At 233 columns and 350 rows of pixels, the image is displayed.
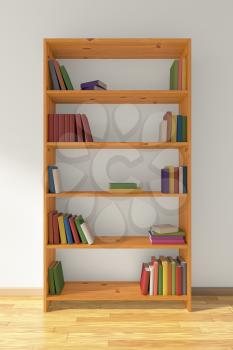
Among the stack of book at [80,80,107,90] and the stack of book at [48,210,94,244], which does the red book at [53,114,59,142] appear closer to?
the stack of book at [80,80,107,90]

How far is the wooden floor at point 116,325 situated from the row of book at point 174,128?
4.38 ft

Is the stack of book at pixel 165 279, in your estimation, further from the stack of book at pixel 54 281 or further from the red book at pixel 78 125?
the red book at pixel 78 125

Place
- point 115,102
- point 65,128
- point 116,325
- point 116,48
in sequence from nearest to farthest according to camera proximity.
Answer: point 116,325 < point 65,128 < point 116,48 < point 115,102

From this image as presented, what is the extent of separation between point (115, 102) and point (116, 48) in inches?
17.7

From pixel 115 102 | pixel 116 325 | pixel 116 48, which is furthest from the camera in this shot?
pixel 115 102

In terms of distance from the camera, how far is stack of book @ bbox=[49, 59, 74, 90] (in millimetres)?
3016

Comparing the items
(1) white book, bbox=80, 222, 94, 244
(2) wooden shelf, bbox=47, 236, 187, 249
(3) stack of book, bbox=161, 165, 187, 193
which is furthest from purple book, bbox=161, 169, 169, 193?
(1) white book, bbox=80, 222, 94, 244

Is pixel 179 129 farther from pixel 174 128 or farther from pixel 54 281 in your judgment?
pixel 54 281

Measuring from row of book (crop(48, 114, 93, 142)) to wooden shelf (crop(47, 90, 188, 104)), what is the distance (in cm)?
18

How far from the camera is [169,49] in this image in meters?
3.15

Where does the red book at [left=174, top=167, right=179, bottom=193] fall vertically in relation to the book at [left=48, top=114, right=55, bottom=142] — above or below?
below

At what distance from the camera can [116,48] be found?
3121 mm

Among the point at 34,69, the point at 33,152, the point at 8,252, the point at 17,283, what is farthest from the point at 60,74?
the point at 17,283

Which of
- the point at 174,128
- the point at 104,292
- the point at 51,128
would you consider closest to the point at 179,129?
the point at 174,128
